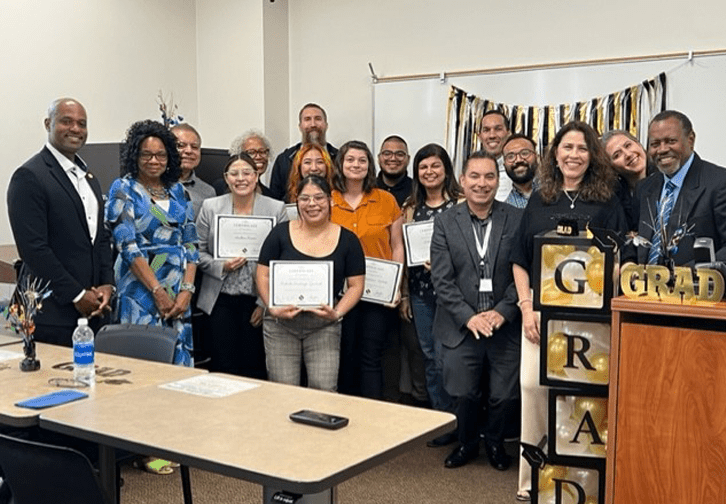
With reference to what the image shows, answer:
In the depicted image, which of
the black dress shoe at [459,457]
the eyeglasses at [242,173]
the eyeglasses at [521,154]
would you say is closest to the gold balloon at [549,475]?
the black dress shoe at [459,457]

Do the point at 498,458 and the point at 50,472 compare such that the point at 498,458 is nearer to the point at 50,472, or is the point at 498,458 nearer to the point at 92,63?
the point at 50,472

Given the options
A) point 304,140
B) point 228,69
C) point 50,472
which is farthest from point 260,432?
point 228,69

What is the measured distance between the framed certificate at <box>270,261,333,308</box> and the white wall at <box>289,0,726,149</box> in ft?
9.45

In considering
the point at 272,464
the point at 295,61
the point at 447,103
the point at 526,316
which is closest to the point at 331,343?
the point at 526,316

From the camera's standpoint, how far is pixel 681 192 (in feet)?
11.5

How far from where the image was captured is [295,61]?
7.34 meters

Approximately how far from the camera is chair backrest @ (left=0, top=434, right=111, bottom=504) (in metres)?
2.02

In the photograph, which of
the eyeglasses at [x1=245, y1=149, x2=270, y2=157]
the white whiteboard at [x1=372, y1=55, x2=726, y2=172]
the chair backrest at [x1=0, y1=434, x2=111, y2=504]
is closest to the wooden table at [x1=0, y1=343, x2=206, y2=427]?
the chair backrest at [x1=0, y1=434, x2=111, y2=504]

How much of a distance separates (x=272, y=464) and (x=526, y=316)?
2143mm

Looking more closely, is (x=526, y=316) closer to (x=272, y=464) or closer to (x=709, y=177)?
(x=709, y=177)

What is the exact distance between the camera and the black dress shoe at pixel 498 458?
434cm

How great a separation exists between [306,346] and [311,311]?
0.22 meters

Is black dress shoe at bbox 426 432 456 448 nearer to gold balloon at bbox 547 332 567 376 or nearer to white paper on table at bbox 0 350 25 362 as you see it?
gold balloon at bbox 547 332 567 376

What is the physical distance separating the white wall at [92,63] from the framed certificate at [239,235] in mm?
2212
